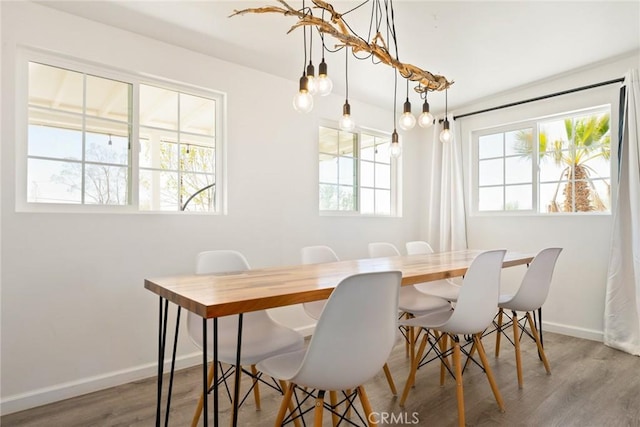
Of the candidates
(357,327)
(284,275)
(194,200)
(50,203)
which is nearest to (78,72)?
(50,203)

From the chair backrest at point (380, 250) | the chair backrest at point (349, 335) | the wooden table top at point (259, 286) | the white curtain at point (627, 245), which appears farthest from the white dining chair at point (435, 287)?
the chair backrest at point (349, 335)

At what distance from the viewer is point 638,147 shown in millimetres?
2814

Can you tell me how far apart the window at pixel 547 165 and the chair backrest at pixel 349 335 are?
3064 millimetres

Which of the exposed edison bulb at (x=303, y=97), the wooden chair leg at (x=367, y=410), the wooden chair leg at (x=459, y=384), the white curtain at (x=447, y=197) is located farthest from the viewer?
the white curtain at (x=447, y=197)

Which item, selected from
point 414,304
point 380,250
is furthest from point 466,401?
point 380,250

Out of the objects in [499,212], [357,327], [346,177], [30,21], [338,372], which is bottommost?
[338,372]

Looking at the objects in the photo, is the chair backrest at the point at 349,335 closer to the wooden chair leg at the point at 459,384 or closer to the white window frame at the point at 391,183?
the wooden chair leg at the point at 459,384

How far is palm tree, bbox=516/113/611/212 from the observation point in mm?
3252

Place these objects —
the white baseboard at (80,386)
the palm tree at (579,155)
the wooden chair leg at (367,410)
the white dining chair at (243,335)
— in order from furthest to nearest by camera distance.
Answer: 1. the palm tree at (579,155)
2. the white baseboard at (80,386)
3. the white dining chair at (243,335)
4. the wooden chair leg at (367,410)

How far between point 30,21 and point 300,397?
109 inches

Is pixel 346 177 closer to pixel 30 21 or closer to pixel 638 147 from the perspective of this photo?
pixel 638 147

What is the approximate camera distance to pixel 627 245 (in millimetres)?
2918

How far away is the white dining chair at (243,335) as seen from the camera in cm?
163

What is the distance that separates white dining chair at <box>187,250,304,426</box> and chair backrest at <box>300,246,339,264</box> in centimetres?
61
